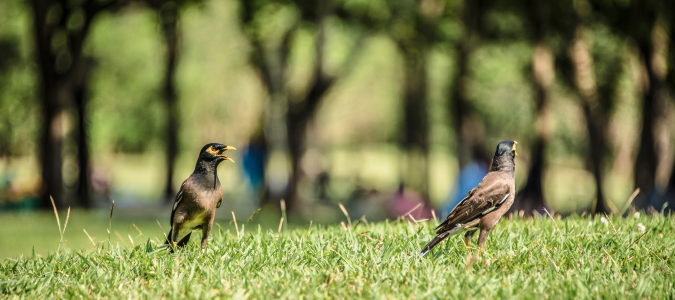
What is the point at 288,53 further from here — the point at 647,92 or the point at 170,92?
the point at 647,92

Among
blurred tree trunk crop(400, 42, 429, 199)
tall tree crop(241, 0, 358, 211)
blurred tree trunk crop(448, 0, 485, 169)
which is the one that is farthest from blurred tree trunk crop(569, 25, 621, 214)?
tall tree crop(241, 0, 358, 211)

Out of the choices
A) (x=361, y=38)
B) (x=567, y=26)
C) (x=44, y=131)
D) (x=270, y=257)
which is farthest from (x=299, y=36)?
(x=270, y=257)

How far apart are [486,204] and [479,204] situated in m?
0.05

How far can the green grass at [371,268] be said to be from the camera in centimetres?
393

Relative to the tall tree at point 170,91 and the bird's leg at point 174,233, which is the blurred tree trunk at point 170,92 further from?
the bird's leg at point 174,233

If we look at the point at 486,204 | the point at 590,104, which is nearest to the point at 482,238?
the point at 486,204

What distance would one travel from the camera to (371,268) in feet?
A: 14.6

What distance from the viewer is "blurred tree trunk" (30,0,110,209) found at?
593 inches

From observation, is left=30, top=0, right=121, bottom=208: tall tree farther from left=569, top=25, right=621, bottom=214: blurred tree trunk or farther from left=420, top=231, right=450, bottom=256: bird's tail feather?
left=420, top=231, right=450, bottom=256: bird's tail feather

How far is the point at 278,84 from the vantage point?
1855cm

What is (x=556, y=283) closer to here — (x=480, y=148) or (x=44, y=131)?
(x=480, y=148)

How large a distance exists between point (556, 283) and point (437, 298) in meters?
0.82

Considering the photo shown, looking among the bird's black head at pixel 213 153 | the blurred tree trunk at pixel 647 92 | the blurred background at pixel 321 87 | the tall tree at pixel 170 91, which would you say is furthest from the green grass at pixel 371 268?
the tall tree at pixel 170 91

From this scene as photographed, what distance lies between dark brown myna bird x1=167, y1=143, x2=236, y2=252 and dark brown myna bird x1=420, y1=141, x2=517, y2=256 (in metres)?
1.74
